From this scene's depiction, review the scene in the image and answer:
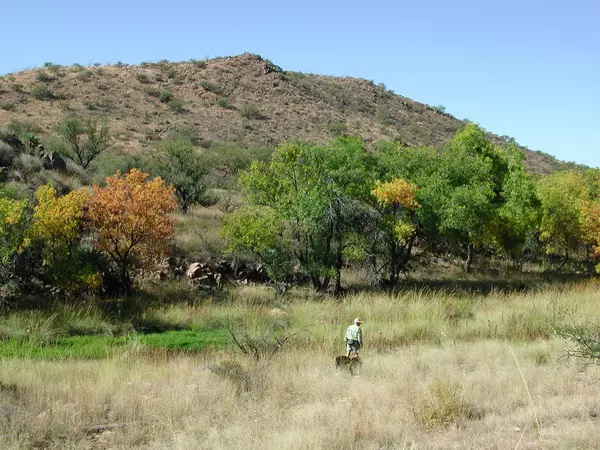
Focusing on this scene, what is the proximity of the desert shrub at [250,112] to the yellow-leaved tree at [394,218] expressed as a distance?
45919mm

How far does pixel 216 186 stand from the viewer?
45.7m

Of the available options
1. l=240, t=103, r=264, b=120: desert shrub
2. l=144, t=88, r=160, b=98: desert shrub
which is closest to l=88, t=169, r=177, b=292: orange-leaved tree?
l=240, t=103, r=264, b=120: desert shrub

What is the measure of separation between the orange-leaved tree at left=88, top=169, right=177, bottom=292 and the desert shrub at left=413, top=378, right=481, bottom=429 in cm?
1565

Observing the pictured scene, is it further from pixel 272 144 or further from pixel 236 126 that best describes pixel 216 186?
pixel 236 126

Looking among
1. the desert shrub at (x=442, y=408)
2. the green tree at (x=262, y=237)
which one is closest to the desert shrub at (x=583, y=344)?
the desert shrub at (x=442, y=408)

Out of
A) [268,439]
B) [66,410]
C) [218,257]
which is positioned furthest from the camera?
[218,257]

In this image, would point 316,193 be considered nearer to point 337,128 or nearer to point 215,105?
point 337,128

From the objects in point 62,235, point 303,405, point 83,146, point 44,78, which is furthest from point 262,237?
point 44,78

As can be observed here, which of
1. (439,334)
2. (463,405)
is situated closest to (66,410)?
(463,405)

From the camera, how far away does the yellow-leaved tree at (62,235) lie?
68.3ft

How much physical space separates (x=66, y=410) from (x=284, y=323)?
435 inches

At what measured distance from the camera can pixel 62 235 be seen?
2180 centimetres

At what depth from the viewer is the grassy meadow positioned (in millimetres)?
7773

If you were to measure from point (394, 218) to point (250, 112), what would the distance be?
4814cm
